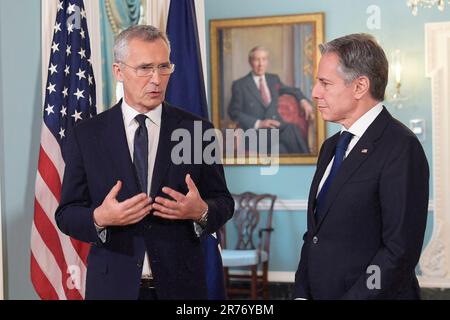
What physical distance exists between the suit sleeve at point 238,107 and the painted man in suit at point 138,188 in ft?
16.0

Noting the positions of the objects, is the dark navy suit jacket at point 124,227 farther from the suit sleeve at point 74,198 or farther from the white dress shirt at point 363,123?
the white dress shirt at point 363,123

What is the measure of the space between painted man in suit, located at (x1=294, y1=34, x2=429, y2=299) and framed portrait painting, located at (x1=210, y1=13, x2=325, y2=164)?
15.8 feet


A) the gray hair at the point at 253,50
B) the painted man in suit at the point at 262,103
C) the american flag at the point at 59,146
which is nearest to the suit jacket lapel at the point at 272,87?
the painted man in suit at the point at 262,103

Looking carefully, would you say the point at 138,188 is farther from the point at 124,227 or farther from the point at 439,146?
the point at 439,146

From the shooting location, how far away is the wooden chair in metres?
6.58

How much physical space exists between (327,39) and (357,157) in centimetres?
503

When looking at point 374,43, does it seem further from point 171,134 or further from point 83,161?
point 83,161

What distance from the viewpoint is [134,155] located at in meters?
2.25

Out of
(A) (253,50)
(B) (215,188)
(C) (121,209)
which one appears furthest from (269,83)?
(C) (121,209)

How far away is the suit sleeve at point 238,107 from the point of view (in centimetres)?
715

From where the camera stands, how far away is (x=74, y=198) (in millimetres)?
2225

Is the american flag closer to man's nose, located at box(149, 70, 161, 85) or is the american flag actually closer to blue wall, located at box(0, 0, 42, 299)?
blue wall, located at box(0, 0, 42, 299)

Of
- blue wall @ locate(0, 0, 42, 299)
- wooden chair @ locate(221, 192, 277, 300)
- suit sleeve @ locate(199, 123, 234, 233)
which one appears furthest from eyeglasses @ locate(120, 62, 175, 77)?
wooden chair @ locate(221, 192, 277, 300)

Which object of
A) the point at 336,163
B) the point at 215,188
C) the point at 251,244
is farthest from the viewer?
the point at 251,244
